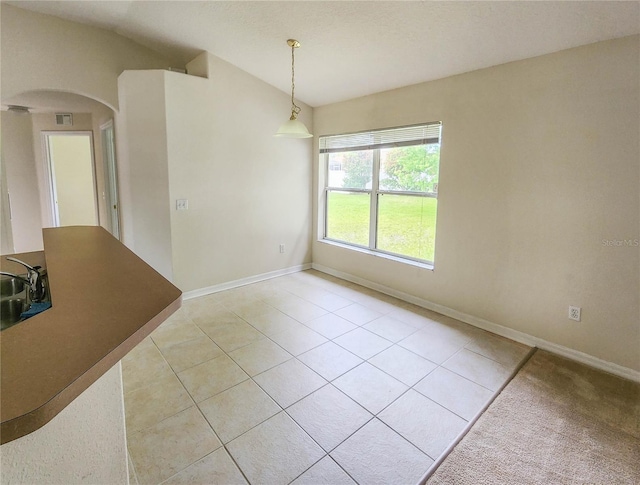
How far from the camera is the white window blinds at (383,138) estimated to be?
3520 mm

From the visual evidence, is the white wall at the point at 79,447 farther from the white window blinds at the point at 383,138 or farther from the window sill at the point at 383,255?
the white window blinds at the point at 383,138

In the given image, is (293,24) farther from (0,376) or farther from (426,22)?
(0,376)

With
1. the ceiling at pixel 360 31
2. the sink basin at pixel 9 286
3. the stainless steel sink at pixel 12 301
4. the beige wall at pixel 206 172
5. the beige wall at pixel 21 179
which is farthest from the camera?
the beige wall at pixel 21 179

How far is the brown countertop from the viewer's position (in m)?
0.60

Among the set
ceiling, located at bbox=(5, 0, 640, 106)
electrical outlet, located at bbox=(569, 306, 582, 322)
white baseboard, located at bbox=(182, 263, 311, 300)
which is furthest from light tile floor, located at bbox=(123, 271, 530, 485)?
ceiling, located at bbox=(5, 0, 640, 106)

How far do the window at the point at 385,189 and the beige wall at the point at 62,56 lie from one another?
2.56 m

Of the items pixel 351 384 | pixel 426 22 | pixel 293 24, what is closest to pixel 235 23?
pixel 293 24

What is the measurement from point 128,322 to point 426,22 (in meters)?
2.83

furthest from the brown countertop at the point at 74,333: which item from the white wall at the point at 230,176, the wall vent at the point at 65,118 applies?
the wall vent at the point at 65,118

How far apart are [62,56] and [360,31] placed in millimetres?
3012

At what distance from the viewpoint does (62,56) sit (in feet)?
11.3

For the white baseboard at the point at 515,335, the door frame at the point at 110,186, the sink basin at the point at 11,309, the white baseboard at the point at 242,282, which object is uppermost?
the door frame at the point at 110,186

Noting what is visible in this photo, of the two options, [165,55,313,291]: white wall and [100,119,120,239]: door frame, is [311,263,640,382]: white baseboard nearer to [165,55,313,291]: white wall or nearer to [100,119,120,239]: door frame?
[165,55,313,291]: white wall

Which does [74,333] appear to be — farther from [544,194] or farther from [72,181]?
[72,181]
